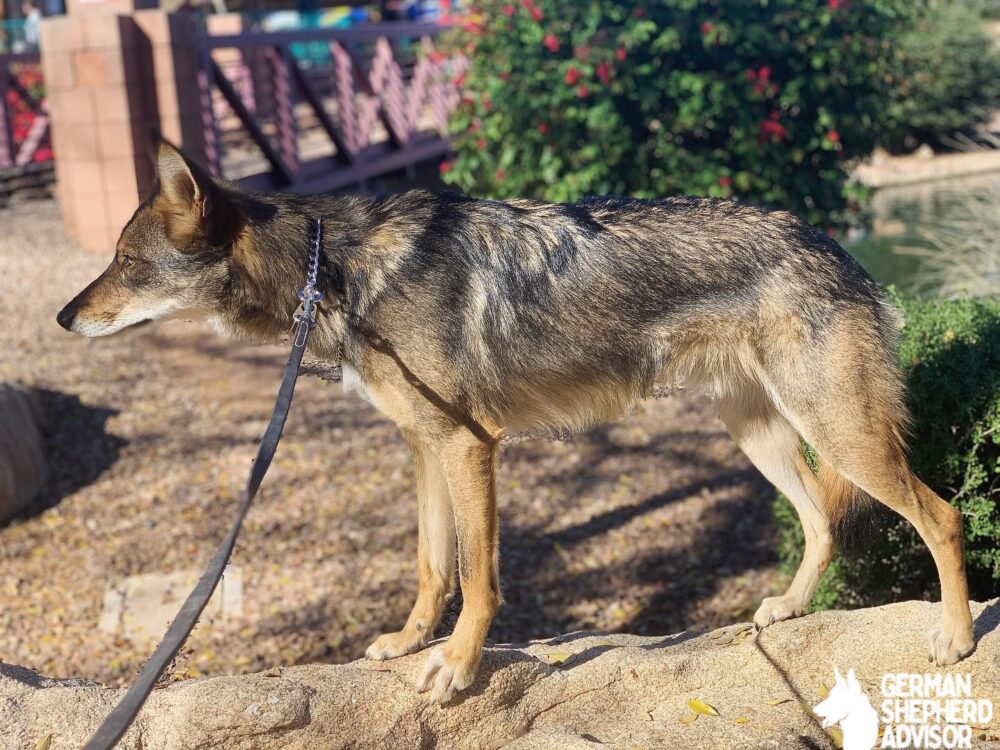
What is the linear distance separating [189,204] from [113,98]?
859 cm

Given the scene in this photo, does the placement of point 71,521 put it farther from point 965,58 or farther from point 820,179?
point 965,58

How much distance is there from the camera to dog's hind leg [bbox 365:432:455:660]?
3672mm

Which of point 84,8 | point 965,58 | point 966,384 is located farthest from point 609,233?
Result: point 965,58

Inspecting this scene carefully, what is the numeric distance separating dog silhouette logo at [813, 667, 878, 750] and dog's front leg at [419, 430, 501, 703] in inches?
45.6

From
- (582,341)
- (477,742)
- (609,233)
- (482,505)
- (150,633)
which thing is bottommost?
(150,633)

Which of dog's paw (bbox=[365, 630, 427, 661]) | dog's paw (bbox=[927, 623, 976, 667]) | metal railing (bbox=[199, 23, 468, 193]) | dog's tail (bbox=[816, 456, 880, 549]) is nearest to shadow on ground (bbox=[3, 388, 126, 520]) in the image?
dog's paw (bbox=[365, 630, 427, 661])

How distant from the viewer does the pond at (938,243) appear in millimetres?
8109

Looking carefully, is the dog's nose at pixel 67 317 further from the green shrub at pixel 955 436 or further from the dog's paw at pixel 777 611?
the green shrub at pixel 955 436

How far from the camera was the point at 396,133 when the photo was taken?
16.6 meters

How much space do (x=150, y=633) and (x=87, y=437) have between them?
8.09ft

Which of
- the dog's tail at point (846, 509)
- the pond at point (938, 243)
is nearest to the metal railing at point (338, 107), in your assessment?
the pond at point (938, 243)

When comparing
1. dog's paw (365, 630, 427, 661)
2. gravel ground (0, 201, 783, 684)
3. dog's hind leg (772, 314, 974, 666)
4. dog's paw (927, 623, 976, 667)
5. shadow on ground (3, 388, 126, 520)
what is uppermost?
dog's hind leg (772, 314, 974, 666)

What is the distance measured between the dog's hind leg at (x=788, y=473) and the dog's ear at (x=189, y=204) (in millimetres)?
2036

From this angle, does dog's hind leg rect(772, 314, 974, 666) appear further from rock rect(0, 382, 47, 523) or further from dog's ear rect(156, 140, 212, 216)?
rock rect(0, 382, 47, 523)
